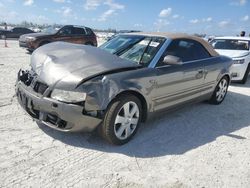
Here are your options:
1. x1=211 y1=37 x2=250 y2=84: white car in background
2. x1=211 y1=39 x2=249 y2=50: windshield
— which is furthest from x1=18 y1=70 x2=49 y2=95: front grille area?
x1=211 y1=39 x2=249 y2=50: windshield

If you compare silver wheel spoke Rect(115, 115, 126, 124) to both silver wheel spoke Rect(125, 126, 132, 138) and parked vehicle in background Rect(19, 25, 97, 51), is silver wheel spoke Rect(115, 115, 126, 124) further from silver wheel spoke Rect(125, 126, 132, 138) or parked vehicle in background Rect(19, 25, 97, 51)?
parked vehicle in background Rect(19, 25, 97, 51)

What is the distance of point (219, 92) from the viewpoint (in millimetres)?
6223

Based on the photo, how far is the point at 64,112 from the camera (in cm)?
341

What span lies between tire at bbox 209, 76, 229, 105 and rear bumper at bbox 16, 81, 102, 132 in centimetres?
349

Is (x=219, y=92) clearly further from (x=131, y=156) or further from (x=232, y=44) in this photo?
(x=232, y=44)

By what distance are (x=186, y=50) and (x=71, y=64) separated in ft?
7.46

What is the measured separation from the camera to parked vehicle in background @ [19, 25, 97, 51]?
13.1 m

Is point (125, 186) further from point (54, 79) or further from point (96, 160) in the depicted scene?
point (54, 79)

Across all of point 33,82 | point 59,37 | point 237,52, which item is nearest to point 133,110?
point 33,82

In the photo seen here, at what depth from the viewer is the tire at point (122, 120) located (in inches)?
142

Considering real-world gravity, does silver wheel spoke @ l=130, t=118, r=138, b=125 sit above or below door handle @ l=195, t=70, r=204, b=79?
below

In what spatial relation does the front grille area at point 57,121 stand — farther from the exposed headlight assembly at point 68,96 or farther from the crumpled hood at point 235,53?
the crumpled hood at point 235,53

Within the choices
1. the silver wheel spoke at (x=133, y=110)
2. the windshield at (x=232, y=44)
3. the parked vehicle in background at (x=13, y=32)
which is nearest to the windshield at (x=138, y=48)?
the silver wheel spoke at (x=133, y=110)

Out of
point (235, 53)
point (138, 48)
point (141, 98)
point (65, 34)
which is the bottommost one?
point (141, 98)
